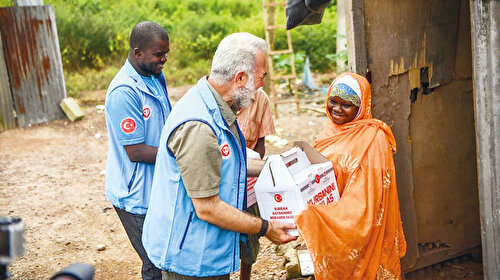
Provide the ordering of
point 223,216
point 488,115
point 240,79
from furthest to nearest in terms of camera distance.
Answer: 1. point 488,115
2. point 240,79
3. point 223,216

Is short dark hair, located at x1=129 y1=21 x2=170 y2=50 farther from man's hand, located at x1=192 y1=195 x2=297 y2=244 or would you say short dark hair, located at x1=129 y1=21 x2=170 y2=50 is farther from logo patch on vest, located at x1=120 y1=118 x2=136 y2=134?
man's hand, located at x1=192 y1=195 x2=297 y2=244

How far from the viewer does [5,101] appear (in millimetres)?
8938

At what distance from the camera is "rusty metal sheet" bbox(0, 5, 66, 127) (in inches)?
348

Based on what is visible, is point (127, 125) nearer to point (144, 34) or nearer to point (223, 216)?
point (144, 34)

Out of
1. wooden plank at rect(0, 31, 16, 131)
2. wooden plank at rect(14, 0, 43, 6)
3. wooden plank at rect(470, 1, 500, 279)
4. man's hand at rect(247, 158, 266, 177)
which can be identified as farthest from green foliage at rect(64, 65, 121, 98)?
wooden plank at rect(470, 1, 500, 279)

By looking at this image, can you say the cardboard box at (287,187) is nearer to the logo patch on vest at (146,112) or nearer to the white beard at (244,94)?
the white beard at (244,94)

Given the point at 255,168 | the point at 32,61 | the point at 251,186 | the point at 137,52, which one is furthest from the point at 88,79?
the point at 255,168

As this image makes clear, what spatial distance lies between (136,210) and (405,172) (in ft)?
6.66

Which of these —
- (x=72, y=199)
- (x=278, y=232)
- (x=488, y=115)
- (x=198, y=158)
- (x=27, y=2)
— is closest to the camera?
(x=198, y=158)

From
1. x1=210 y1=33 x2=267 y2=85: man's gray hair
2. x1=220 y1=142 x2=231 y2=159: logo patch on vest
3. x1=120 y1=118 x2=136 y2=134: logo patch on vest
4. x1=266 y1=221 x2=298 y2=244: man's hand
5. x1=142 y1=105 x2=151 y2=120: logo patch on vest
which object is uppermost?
x1=210 y1=33 x2=267 y2=85: man's gray hair

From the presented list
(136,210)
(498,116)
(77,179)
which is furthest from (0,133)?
(498,116)

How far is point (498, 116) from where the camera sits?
2.65 meters

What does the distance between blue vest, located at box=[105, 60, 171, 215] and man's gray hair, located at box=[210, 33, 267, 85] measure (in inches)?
34.7

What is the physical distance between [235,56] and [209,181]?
1.97 feet
